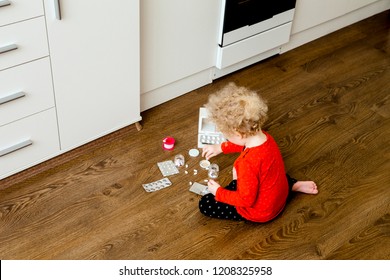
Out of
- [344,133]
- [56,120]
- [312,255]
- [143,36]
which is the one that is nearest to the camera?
[312,255]

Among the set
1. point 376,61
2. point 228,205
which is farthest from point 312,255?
point 376,61

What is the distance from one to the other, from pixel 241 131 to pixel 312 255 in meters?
0.55

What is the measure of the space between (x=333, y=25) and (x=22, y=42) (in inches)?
81.1

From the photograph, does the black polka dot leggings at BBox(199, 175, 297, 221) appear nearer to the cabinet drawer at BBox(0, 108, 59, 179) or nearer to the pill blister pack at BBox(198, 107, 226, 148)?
the pill blister pack at BBox(198, 107, 226, 148)

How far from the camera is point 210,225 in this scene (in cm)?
229

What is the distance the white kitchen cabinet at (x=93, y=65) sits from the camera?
7.09 feet

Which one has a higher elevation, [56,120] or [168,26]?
[168,26]

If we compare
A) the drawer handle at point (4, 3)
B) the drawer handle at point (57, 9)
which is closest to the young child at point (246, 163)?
the drawer handle at point (57, 9)

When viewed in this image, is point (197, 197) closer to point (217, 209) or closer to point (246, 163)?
point (217, 209)

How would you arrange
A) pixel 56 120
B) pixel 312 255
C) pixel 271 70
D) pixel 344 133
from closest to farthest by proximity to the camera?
pixel 312 255
pixel 56 120
pixel 344 133
pixel 271 70

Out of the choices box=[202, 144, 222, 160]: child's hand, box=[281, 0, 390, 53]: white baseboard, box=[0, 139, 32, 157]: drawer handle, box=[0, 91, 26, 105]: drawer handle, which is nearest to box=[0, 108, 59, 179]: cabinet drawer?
box=[0, 139, 32, 157]: drawer handle

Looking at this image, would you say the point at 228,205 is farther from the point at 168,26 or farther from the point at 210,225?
the point at 168,26

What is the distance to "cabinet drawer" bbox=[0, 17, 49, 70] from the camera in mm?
2018

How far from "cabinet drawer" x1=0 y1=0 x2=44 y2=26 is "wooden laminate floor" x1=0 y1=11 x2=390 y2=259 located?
69cm
